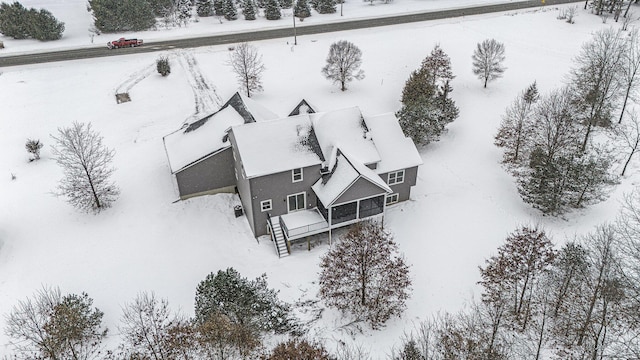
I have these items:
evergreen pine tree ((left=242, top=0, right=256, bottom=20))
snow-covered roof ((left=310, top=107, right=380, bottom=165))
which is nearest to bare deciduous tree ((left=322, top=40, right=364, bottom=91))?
snow-covered roof ((left=310, top=107, right=380, bottom=165))

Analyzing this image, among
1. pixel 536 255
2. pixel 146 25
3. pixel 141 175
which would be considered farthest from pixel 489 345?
pixel 146 25

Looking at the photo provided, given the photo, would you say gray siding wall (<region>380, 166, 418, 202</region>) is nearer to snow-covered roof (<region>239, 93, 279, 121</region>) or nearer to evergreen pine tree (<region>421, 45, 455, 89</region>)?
snow-covered roof (<region>239, 93, 279, 121</region>)

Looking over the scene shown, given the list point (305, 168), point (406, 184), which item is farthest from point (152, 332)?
point (406, 184)

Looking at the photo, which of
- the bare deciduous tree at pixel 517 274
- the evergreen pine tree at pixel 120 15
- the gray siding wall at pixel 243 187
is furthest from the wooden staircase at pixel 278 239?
the evergreen pine tree at pixel 120 15

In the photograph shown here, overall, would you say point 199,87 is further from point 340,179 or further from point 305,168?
point 340,179

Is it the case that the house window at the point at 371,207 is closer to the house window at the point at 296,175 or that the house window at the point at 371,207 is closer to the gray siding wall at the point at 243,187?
the house window at the point at 296,175

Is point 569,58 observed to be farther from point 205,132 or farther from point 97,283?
point 97,283
